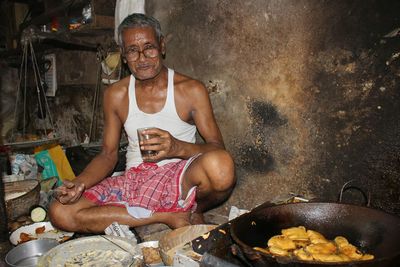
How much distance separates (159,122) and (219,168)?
86 centimetres

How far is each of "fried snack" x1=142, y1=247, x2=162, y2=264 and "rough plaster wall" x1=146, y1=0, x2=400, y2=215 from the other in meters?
1.26

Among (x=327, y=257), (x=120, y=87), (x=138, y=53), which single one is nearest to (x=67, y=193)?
(x=120, y=87)

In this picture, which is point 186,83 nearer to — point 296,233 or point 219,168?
point 219,168

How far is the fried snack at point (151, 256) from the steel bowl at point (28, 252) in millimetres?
830

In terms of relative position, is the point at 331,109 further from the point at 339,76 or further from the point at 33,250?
the point at 33,250

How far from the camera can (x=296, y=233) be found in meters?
1.75

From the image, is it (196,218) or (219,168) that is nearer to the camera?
(219,168)

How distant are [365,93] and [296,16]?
865 millimetres

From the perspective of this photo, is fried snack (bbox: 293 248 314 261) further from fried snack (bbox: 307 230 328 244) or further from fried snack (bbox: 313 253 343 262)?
fried snack (bbox: 307 230 328 244)

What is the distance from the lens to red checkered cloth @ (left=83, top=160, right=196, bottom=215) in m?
2.70

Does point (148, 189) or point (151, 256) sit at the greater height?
point (148, 189)

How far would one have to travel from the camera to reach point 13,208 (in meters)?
3.35

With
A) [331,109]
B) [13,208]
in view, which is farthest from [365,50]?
[13,208]

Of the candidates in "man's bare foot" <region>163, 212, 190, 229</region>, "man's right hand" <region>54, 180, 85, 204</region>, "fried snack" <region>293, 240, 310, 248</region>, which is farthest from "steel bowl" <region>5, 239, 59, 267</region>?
"fried snack" <region>293, 240, 310, 248</region>
